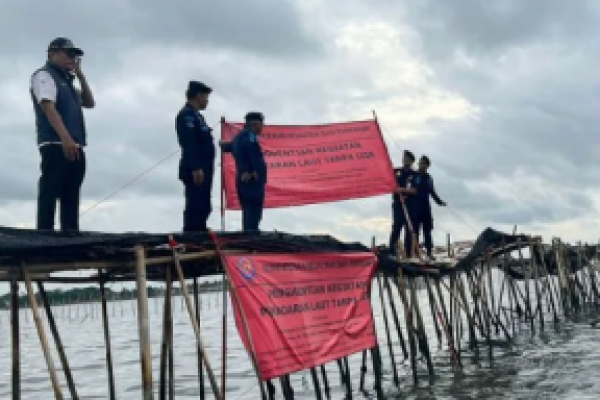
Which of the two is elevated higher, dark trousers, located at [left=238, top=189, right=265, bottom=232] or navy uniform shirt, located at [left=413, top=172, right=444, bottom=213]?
navy uniform shirt, located at [left=413, top=172, right=444, bottom=213]

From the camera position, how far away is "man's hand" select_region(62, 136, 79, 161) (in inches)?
257

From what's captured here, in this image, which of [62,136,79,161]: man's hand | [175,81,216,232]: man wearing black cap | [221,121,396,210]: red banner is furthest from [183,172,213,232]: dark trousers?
[221,121,396,210]: red banner

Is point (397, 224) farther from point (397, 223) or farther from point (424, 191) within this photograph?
point (424, 191)

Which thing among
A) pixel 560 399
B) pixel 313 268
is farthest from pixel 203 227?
pixel 560 399

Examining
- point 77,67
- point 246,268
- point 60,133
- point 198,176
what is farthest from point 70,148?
point 246,268

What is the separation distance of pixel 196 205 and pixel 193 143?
Result: 0.67 metres

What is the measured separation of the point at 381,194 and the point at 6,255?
24.5ft

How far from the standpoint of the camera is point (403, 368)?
53.4 ft

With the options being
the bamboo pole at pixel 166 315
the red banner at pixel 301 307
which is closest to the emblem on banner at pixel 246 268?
the red banner at pixel 301 307

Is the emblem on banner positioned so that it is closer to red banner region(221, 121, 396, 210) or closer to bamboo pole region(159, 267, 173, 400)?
bamboo pole region(159, 267, 173, 400)

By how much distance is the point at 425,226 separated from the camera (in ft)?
Result: 50.9

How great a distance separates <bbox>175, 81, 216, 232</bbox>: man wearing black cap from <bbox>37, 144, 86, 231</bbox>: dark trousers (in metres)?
1.26

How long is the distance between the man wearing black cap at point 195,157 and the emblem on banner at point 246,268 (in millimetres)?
1295

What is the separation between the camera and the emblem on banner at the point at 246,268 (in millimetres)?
6836
